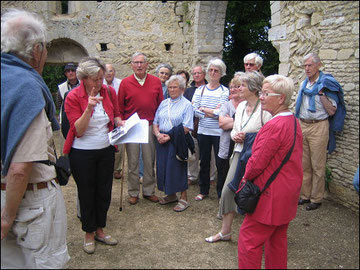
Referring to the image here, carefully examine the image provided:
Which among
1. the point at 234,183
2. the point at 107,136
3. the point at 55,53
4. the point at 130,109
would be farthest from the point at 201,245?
the point at 55,53

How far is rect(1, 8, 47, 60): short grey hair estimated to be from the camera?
168 centimetres

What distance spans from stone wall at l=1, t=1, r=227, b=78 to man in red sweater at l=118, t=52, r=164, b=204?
14.8 ft

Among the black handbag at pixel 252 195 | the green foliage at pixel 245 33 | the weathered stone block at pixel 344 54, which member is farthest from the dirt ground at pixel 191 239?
the green foliage at pixel 245 33

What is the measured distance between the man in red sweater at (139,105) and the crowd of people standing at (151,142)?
0.05 feet

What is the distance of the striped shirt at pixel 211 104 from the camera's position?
3.98 meters

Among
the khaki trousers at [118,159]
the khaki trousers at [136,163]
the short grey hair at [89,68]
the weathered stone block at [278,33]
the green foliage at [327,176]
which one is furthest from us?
the khaki trousers at [118,159]

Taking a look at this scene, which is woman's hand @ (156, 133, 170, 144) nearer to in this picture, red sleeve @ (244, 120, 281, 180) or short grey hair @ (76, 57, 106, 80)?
short grey hair @ (76, 57, 106, 80)

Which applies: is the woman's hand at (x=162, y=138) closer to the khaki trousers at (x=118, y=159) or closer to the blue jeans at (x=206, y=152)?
the blue jeans at (x=206, y=152)

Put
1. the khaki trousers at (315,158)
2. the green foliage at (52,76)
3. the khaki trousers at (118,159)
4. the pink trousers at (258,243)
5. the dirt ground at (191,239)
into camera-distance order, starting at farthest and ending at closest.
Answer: the green foliage at (52,76) < the khaki trousers at (118,159) < the khaki trousers at (315,158) < the dirt ground at (191,239) < the pink trousers at (258,243)

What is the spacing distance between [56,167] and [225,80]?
9.91 metres

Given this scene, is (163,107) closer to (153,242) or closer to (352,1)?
(153,242)

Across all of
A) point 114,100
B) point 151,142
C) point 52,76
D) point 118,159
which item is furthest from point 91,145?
point 52,76

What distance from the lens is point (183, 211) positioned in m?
3.94

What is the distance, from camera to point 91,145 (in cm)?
284
